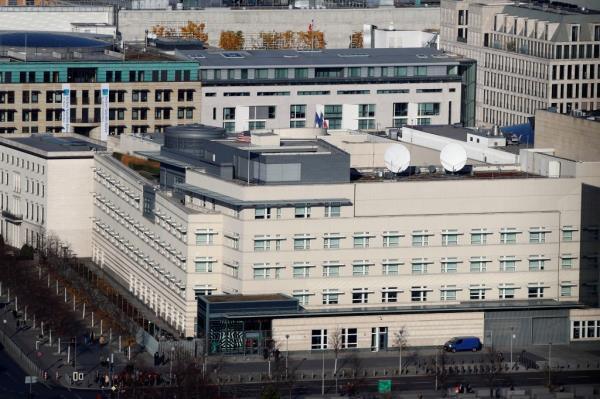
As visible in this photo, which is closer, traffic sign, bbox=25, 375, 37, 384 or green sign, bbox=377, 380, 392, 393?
traffic sign, bbox=25, 375, 37, 384

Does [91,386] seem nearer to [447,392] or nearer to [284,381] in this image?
[284,381]

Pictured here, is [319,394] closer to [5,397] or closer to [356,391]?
[356,391]

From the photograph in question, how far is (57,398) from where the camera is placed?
644ft

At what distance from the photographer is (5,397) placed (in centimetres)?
19675

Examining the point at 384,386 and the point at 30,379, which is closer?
the point at 30,379

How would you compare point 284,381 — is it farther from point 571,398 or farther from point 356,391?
point 571,398

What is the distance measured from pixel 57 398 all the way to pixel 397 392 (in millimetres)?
26012

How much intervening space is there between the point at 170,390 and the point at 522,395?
26888 mm

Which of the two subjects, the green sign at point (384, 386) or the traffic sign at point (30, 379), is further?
the green sign at point (384, 386)

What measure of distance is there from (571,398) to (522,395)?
12.2 feet


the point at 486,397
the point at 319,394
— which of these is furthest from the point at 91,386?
the point at 486,397

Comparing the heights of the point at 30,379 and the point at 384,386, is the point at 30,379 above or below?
above

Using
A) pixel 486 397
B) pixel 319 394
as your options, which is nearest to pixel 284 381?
pixel 319 394

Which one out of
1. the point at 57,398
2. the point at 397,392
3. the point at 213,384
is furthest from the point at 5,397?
the point at 397,392
